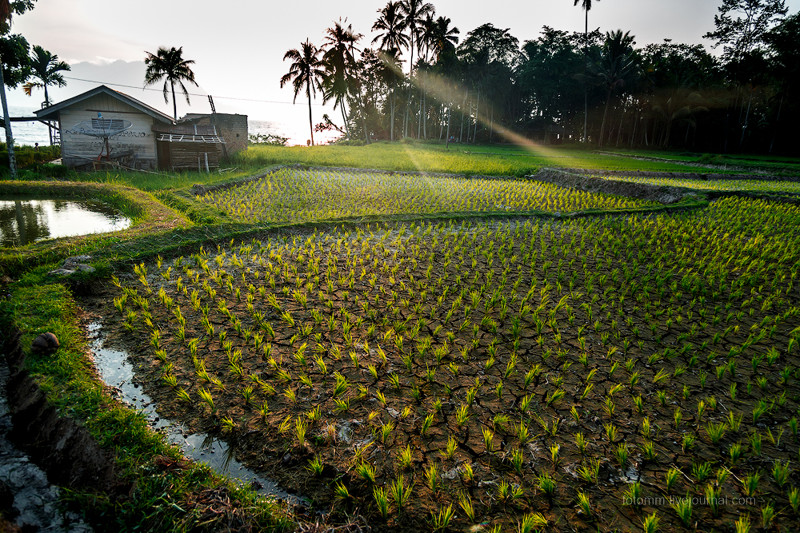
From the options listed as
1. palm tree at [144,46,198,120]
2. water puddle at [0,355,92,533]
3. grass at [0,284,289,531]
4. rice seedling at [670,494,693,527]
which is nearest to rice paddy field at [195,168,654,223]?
grass at [0,284,289,531]

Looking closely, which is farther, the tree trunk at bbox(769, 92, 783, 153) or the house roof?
the tree trunk at bbox(769, 92, 783, 153)

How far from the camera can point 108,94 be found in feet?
54.1

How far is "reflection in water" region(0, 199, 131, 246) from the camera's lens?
7.59 metres

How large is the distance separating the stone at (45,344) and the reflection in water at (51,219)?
206 inches

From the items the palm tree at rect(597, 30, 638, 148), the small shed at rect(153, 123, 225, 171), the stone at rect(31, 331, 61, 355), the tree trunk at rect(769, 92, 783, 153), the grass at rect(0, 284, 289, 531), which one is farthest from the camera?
the palm tree at rect(597, 30, 638, 148)

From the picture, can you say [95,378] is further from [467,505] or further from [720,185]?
[720,185]

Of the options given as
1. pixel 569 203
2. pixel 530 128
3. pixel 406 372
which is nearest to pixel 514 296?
pixel 406 372

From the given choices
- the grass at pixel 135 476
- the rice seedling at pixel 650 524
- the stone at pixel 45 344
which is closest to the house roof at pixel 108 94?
the stone at pixel 45 344

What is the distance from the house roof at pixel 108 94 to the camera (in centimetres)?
1569

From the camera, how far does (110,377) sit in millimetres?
3297

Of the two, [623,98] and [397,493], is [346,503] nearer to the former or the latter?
[397,493]

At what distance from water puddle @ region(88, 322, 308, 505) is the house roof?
17.6 meters

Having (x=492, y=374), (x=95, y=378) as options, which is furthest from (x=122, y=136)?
(x=492, y=374)

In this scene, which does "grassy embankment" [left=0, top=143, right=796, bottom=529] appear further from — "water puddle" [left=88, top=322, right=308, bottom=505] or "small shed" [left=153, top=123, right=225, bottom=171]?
"small shed" [left=153, top=123, right=225, bottom=171]
